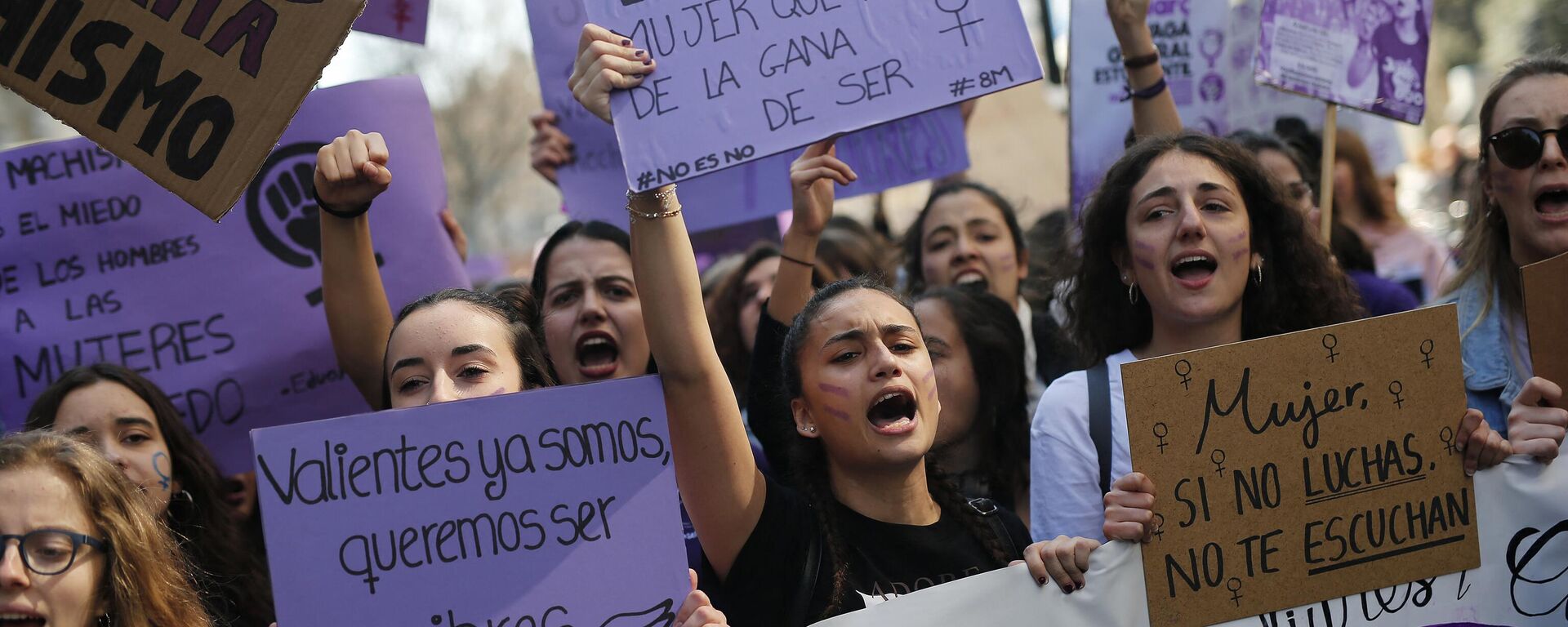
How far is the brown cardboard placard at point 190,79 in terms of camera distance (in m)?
2.65

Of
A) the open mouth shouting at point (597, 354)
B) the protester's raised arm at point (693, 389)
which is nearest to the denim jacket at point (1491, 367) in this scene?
the protester's raised arm at point (693, 389)

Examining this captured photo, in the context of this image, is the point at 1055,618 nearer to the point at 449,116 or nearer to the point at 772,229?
the point at 772,229

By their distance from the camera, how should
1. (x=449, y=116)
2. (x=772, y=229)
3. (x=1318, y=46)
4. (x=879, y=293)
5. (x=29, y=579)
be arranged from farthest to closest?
(x=449, y=116) → (x=772, y=229) → (x=1318, y=46) → (x=879, y=293) → (x=29, y=579)

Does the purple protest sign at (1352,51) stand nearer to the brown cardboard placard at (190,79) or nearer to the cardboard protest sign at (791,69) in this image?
the cardboard protest sign at (791,69)

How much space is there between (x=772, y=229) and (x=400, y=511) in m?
3.25

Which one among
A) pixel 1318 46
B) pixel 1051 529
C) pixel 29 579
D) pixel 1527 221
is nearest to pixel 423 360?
pixel 29 579

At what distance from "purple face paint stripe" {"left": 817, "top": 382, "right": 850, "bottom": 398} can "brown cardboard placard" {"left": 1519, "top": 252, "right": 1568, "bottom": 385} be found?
4.81ft

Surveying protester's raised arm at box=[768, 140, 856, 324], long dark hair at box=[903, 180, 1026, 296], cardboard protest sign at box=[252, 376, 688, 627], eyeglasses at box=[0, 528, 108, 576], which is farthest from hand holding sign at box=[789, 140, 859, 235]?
eyeglasses at box=[0, 528, 108, 576]

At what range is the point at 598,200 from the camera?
4.64 meters

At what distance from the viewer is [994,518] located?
299 centimetres

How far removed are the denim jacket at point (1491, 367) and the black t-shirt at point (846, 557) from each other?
1.21 meters

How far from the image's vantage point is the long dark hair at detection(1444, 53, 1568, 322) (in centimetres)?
338

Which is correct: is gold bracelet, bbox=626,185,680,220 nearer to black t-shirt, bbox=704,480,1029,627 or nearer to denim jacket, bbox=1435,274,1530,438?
black t-shirt, bbox=704,480,1029,627

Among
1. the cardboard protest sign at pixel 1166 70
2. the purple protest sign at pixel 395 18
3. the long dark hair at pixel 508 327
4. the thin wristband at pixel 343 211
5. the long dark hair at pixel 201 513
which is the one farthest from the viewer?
the cardboard protest sign at pixel 1166 70
